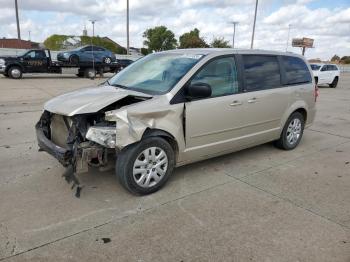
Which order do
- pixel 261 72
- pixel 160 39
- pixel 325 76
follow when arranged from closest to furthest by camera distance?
1. pixel 261 72
2. pixel 325 76
3. pixel 160 39

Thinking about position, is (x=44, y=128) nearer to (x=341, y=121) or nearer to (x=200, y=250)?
(x=200, y=250)

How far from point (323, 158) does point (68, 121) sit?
13.4 ft

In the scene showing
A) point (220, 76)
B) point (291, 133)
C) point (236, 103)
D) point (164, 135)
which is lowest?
point (291, 133)

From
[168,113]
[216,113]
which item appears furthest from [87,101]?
[216,113]

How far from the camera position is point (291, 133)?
5.97 meters

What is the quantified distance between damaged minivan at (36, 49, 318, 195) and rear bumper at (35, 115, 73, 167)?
1 cm

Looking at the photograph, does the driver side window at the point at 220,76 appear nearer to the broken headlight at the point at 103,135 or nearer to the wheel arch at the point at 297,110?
the broken headlight at the point at 103,135

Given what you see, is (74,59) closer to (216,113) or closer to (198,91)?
(216,113)

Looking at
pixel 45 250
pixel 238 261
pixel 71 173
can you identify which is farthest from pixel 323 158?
pixel 45 250

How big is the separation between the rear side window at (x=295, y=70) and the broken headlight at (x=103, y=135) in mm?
3331

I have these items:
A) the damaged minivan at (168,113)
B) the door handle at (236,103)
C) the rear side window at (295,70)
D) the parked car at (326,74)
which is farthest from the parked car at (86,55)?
the door handle at (236,103)

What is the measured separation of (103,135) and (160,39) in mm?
77576

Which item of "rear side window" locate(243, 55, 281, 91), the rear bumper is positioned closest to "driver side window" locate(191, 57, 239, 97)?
"rear side window" locate(243, 55, 281, 91)

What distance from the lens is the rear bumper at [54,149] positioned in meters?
3.74
